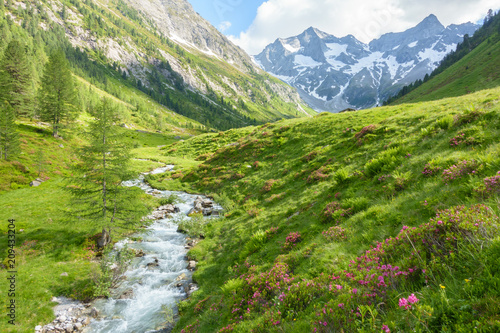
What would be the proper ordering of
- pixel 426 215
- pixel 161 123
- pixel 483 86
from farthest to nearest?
1. pixel 161 123
2. pixel 483 86
3. pixel 426 215

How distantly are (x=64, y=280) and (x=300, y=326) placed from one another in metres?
15.8

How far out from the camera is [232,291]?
9.24 m

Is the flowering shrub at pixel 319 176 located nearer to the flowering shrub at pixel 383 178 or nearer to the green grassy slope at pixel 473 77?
the flowering shrub at pixel 383 178

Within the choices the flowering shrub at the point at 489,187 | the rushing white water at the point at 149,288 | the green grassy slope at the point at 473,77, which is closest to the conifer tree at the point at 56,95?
the rushing white water at the point at 149,288

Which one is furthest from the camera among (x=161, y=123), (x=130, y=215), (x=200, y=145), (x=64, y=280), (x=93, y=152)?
(x=161, y=123)

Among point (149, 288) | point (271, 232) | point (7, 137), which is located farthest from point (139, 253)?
point (7, 137)

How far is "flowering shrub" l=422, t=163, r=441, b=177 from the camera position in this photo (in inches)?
341

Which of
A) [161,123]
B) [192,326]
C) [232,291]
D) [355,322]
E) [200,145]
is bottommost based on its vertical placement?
[192,326]

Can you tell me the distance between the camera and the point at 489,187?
567cm

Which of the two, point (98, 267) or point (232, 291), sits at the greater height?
point (98, 267)

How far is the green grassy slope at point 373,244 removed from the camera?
3828mm

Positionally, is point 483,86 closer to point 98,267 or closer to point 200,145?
point 200,145

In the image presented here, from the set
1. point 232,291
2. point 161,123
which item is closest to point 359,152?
point 232,291

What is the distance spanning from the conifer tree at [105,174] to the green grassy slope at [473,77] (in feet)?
434
